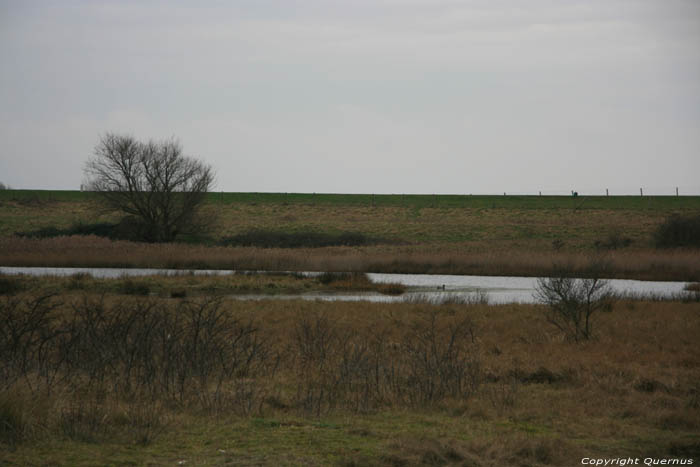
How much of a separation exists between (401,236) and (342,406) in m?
55.9

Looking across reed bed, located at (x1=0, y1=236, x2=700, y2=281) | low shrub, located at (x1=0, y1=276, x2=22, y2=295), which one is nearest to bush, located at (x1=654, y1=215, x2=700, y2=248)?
reed bed, located at (x1=0, y1=236, x2=700, y2=281)

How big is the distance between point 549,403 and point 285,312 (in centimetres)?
1238

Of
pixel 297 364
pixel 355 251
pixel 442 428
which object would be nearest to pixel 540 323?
pixel 297 364

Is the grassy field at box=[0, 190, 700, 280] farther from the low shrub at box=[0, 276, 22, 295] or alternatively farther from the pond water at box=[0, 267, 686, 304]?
the low shrub at box=[0, 276, 22, 295]

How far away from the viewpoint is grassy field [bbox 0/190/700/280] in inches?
1684

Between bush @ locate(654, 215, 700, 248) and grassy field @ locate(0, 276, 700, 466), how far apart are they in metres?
36.0

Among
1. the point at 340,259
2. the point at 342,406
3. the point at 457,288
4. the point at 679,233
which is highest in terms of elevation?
the point at 679,233

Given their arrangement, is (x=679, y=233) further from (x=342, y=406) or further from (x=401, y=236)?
(x=342, y=406)

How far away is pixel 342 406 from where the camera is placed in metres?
9.77

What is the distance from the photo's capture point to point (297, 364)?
43.1 ft

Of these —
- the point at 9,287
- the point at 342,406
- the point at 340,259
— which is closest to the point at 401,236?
the point at 340,259

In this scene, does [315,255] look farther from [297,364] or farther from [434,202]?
[434,202]

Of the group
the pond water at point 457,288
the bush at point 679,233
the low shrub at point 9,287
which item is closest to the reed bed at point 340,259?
the pond water at point 457,288

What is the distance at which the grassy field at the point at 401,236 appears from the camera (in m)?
42.8
